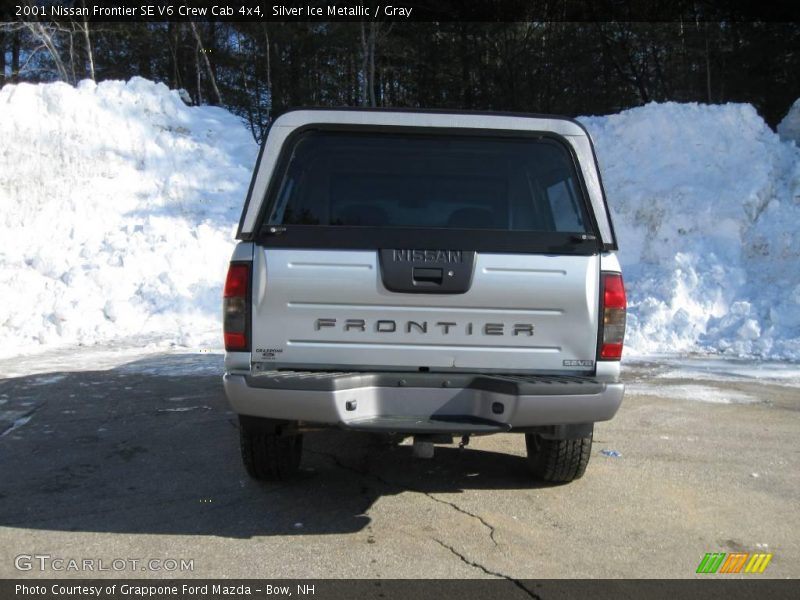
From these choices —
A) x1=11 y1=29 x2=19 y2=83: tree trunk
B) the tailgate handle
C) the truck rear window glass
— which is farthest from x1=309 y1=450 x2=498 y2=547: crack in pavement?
x1=11 y1=29 x2=19 y2=83: tree trunk

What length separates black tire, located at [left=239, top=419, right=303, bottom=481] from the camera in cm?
455

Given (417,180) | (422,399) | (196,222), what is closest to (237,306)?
(422,399)

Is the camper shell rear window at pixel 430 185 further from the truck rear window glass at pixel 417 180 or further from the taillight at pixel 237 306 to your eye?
the taillight at pixel 237 306

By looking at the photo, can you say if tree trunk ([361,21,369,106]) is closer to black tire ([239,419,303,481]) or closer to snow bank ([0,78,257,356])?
snow bank ([0,78,257,356])

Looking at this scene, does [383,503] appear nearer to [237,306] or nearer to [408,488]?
[408,488]

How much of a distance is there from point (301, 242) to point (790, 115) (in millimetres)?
16145

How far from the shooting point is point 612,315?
3.99 metres

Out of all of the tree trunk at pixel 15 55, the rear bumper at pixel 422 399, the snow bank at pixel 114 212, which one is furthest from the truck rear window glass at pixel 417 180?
the tree trunk at pixel 15 55

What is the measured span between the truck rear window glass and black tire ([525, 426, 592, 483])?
1.36 meters

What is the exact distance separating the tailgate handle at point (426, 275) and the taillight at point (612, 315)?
35.4 inches

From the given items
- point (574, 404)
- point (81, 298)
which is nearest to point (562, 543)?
point (574, 404)

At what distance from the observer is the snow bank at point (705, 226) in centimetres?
1077

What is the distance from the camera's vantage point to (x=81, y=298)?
38.3 ft

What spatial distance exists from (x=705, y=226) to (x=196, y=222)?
993 centimetres
